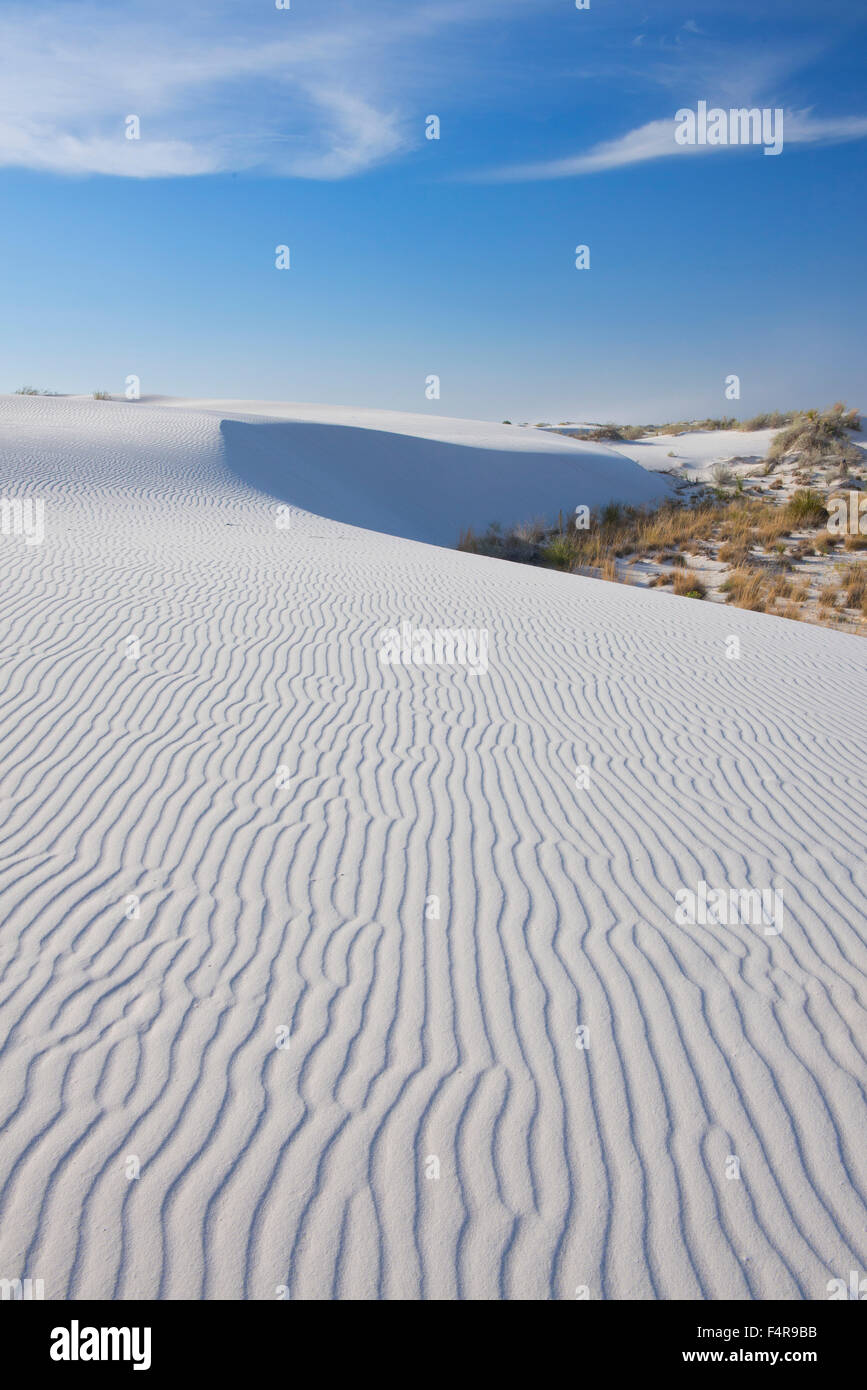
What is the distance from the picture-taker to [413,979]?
348cm

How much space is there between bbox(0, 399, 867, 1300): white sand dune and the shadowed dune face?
12.9 meters

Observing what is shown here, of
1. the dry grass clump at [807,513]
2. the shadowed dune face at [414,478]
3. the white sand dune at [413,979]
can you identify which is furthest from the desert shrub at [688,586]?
the white sand dune at [413,979]

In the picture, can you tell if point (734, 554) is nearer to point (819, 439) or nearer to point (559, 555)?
point (559, 555)

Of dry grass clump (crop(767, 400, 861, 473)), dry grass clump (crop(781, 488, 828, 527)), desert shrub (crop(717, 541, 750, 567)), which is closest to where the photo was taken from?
desert shrub (crop(717, 541, 750, 567))

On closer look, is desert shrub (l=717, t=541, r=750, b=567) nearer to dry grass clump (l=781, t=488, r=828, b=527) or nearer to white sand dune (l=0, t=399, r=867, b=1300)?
dry grass clump (l=781, t=488, r=828, b=527)

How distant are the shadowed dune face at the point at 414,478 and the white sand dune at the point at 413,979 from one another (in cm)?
1287

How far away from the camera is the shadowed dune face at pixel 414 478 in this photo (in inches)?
810

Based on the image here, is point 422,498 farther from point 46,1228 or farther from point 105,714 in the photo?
point 46,1228

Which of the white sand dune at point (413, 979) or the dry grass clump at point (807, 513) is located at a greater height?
→ the dry grass clump at point (807, 513)

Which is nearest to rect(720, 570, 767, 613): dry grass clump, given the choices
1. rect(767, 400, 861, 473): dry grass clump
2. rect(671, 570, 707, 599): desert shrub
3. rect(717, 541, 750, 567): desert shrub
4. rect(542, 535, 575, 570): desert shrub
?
rect(671, 570, 707, 599): desert shrub

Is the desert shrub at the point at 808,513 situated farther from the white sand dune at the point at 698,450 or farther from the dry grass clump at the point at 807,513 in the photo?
the white sand dune at the point at 698,450

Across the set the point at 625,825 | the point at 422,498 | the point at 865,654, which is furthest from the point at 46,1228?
the point at 422,498

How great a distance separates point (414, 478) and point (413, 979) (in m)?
22.2

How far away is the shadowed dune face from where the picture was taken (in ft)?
67.5
